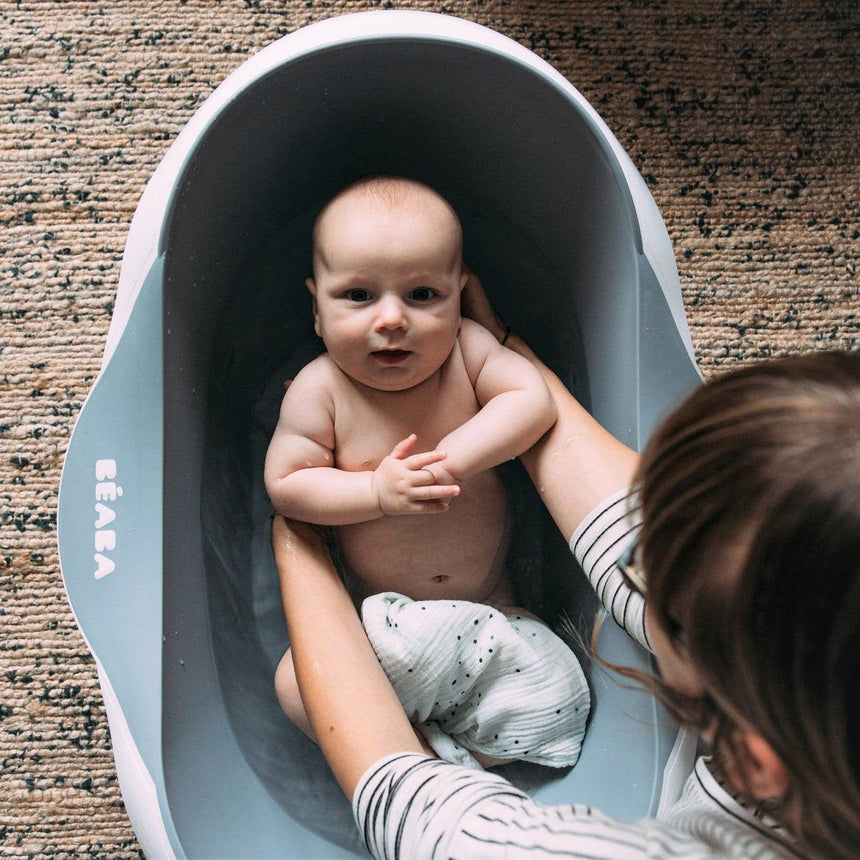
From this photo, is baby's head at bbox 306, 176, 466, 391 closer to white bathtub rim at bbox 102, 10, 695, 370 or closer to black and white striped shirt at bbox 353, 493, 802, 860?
white bathtub rim at bbox 102, 10, 695, 370

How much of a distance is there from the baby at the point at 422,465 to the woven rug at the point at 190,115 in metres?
0.32

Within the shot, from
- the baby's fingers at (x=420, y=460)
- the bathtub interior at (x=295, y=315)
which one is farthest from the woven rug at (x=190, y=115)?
the baby's fingers at (x=420, y=460)

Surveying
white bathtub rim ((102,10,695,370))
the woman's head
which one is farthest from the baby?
the woman's head

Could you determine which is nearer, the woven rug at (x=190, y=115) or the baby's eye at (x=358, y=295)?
the baby's eye at (x=358, y=295)

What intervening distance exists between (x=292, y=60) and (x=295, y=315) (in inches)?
10.9

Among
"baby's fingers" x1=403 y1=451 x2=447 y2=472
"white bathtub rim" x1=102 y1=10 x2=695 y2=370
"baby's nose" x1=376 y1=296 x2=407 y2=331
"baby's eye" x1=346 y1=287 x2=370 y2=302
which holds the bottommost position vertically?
"baby's fingers" x1=403 y1=451 x2=447 y2=472

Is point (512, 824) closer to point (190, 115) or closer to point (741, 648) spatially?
point (741, 648)

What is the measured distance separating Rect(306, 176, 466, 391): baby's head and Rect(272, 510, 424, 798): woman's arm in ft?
0.59

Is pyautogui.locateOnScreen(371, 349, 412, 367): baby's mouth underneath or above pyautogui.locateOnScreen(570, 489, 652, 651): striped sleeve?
above

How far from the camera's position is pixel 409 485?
77cm

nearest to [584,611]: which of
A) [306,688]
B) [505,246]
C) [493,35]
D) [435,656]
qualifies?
[435,656]

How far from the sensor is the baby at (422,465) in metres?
0.77

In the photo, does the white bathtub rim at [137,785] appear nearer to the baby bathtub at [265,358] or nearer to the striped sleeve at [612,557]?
the baby bathtub at [265,358]

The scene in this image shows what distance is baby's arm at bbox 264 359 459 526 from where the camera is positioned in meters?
0.78
